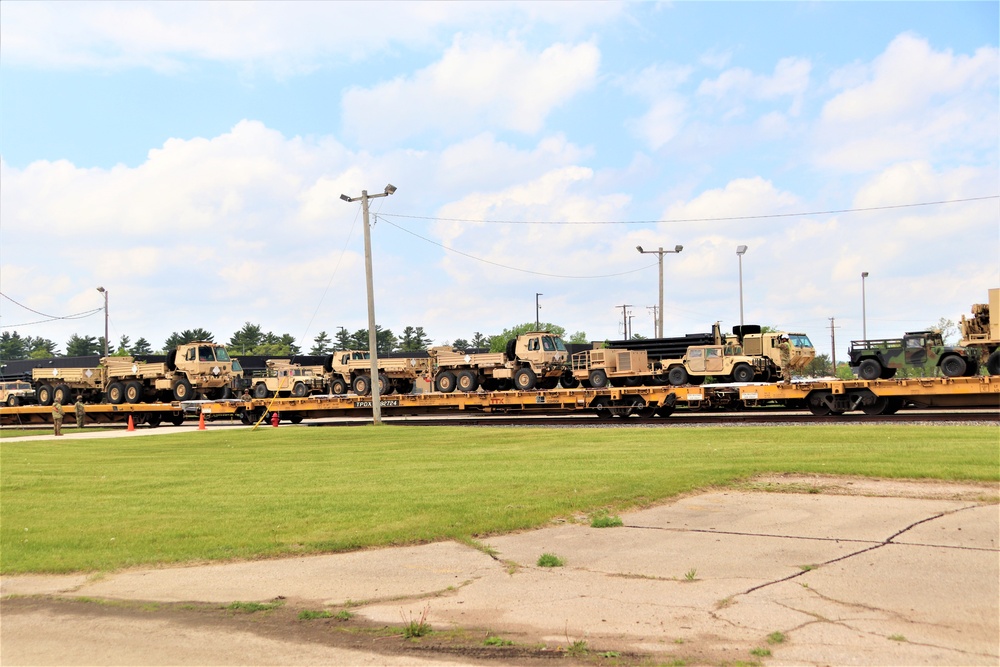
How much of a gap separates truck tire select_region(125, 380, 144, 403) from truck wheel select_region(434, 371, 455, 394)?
14278 millimetres

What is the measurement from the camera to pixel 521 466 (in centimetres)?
1475

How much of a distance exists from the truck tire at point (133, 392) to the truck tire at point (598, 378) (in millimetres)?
21031

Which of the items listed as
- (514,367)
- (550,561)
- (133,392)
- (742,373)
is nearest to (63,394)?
(133,392)

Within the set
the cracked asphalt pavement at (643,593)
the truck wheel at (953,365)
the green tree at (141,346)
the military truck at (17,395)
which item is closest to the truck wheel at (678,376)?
the truck wheel at (953,365)

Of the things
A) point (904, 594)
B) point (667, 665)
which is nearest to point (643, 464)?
point (904, 594)

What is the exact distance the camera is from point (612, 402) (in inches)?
1224

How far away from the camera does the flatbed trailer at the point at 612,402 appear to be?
25.0 metres

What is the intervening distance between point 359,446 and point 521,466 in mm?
7668

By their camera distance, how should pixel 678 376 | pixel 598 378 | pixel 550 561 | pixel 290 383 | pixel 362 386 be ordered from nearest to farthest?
pixel 550 561
pixel 678 376
pixel 598 378
pixel 362 386
pixel 290 383

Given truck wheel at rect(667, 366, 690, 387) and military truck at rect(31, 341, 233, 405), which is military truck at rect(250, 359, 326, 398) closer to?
military truck at rect(31, 341, 233, 405)

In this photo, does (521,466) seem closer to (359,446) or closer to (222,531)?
(222,531)

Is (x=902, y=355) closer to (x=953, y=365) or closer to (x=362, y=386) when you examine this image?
(x=953, y=365)

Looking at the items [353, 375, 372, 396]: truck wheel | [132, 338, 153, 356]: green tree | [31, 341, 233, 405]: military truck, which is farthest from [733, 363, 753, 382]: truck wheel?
[132, 338, 153, 356]: green tree

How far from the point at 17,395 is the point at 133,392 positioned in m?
8.80
